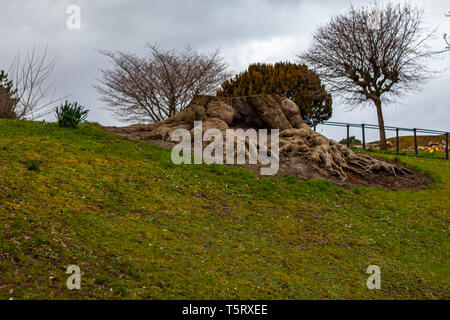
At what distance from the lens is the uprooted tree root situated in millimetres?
14383

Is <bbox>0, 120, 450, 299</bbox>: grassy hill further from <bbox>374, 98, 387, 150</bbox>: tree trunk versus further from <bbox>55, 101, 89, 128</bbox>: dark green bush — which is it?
<bbox>374, 98, 387, 150</bbox>: tree trunk

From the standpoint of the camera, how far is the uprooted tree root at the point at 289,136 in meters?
14.4

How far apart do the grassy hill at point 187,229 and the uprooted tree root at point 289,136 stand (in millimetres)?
1256

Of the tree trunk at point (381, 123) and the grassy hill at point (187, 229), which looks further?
the tree trunk at point (381, 123)

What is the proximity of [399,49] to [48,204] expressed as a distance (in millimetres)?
23144

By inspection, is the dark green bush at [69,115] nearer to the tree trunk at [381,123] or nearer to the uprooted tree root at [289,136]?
the uprooted tree root at [289,136]

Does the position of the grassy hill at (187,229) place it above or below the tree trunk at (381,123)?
below

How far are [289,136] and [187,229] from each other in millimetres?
8615

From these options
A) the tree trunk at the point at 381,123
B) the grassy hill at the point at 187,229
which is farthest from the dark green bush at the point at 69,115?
the tree trunk at the point at 381,123

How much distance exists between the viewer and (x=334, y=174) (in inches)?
554

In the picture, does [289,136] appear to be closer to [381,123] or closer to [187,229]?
[187,229]

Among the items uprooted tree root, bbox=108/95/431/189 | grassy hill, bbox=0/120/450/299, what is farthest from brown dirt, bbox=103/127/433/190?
grassy hill, bbox=0/120/450/299

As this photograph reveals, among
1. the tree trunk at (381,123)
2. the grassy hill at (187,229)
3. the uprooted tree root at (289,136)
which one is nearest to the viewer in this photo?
the grassy hill at (187,229)

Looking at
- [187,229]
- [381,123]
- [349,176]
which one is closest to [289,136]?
[349,176]
